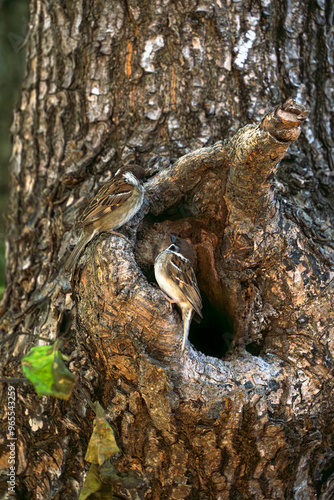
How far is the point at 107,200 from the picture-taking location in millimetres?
2990

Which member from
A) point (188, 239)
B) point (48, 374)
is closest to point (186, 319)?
point (188, 239)

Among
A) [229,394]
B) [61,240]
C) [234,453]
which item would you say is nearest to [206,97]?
[61,240]

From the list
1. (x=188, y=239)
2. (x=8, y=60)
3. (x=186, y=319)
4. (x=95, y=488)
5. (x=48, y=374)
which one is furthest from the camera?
(x=8, y=60)

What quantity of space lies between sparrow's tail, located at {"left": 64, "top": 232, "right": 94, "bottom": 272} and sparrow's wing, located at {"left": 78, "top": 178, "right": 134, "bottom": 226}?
0.08 meters

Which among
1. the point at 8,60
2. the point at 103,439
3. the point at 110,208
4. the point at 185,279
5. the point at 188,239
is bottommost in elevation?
the point at 103,439

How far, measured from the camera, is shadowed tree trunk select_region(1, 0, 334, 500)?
96.3 inches

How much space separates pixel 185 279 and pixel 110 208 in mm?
598

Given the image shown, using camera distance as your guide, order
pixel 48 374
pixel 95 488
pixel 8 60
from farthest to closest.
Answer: pixel 8 60 < pixel 95 488 < pixel 48 374

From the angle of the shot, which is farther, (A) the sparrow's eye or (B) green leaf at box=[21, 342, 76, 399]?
(A) the sparrow's eye

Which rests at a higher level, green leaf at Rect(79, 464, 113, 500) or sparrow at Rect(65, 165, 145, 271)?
sparrow at Rect(65, 165, 145, 271)

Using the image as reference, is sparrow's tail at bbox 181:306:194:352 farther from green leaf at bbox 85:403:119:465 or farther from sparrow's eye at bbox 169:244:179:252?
green leaf at bbox 85:403:119:465

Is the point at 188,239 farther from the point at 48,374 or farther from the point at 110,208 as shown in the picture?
the point at 48,374

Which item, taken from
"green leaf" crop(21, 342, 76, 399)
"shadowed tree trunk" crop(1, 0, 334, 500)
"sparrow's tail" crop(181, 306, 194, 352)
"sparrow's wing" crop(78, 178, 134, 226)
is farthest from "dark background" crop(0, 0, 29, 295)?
"green leaf" crop(21, 342, 76, 399)

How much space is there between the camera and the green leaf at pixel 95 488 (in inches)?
80.4
